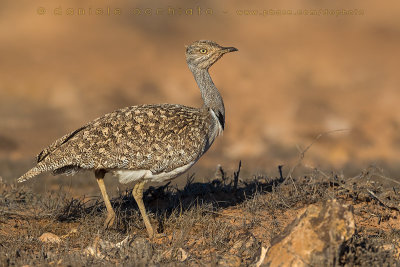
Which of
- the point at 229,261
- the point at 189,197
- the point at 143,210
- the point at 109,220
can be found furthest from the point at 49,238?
the point at 189,197

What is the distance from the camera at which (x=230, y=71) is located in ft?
88.1

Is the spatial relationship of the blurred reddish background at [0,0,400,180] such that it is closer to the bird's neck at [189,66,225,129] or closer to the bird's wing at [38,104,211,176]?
the bird's neck at [189,66,225,129]

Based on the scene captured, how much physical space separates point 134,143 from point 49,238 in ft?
3.86

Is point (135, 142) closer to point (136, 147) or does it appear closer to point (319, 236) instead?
point (136, 147)

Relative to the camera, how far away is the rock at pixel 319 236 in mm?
4672

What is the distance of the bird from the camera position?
244 inches

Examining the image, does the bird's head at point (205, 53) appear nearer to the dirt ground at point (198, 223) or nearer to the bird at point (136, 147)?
the bird at point (136, 147)

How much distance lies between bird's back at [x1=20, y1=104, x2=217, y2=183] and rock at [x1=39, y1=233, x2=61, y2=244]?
0.60m

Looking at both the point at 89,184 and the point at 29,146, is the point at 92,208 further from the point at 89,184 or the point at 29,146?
the point at 29,146

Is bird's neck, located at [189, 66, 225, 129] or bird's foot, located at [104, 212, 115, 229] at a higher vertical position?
bird's neck, located at [189, 66, 225, 129]

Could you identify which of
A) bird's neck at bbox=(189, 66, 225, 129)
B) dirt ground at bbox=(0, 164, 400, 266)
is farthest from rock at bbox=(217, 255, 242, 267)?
bird's neck at bbox=(189, 66, 225, 129)

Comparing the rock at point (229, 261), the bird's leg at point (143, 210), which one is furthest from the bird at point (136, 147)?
the rock at point (229, 261)

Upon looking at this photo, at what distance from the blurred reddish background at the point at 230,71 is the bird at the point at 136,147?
33.4 ft

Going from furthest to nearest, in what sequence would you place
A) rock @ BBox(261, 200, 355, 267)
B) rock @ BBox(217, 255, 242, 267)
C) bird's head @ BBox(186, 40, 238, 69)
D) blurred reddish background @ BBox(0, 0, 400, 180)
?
blurred reddish background @ BBox(0, 0, 400, 180) < bird's head @ BBox(186, 40, 238, 69) < rock @ BBox(217, 255, 242, 267) < rock @ BBox(261, 200, 355, 267)
